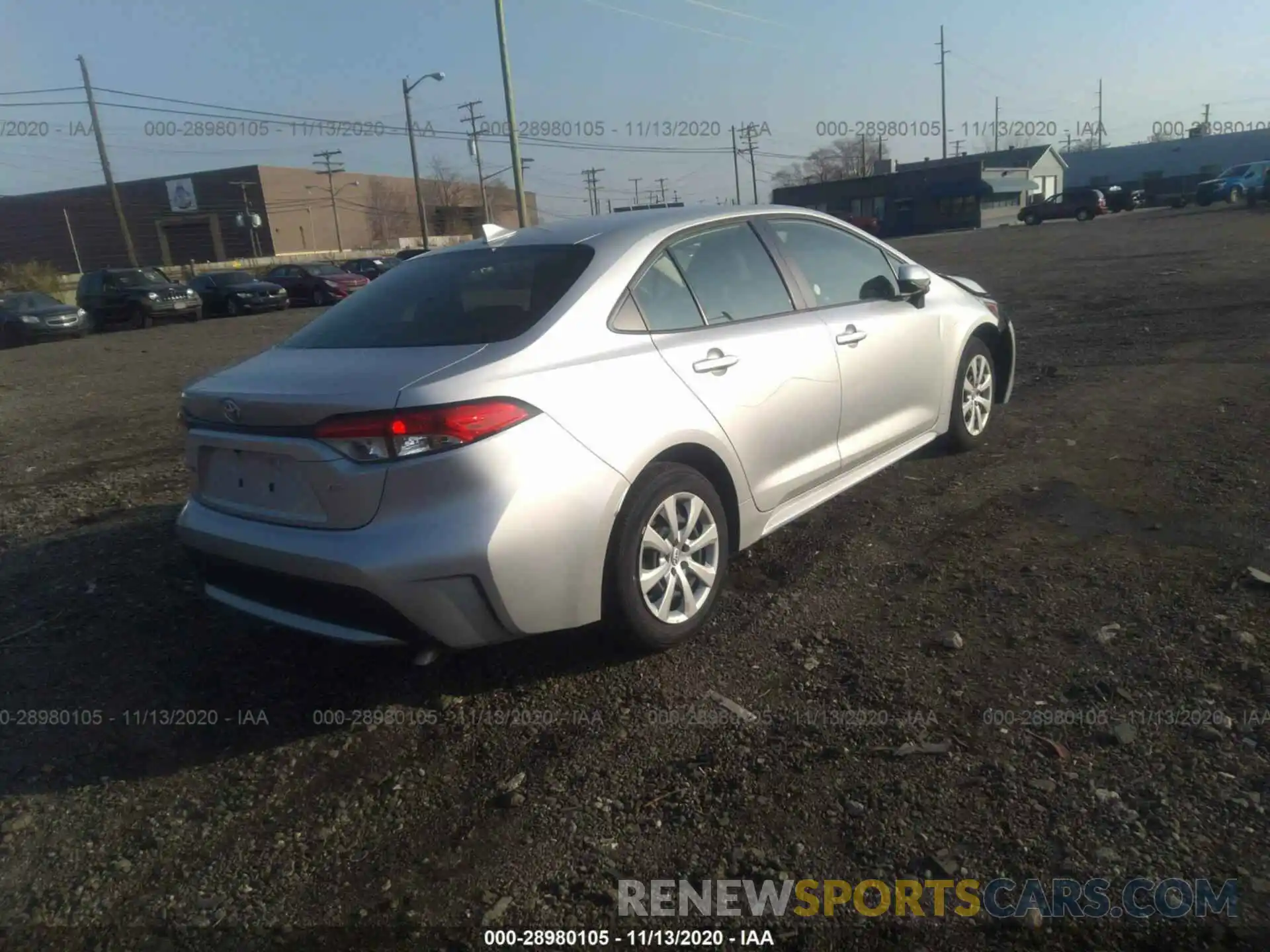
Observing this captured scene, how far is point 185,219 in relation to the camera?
67812mm

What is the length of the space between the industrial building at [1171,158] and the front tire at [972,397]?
2530 inches

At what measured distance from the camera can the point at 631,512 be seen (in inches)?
127

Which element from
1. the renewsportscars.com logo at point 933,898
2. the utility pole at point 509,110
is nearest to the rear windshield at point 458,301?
the renewsportscars.com logo at point 933,898

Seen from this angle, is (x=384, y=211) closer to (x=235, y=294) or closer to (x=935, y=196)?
(x=935, y=196)

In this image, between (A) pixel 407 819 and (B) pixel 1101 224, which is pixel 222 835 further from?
(B) pixel 1101 224

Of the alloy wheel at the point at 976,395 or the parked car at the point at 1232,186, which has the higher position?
the parked car at the point at 1232,186

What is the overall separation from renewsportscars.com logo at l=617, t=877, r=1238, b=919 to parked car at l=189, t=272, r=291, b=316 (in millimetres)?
27664

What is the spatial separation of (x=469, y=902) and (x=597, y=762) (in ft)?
2.13

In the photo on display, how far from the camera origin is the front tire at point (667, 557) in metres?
3.23

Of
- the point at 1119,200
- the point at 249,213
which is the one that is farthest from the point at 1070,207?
the point at 249,213

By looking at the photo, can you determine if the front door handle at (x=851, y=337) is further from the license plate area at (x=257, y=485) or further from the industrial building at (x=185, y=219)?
the industrial building at (x=185, y=219)

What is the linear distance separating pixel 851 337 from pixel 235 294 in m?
26.1

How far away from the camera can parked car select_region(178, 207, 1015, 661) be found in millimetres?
2857

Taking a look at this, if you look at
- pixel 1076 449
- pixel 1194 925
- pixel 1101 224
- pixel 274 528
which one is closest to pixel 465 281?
pixel 274 528
